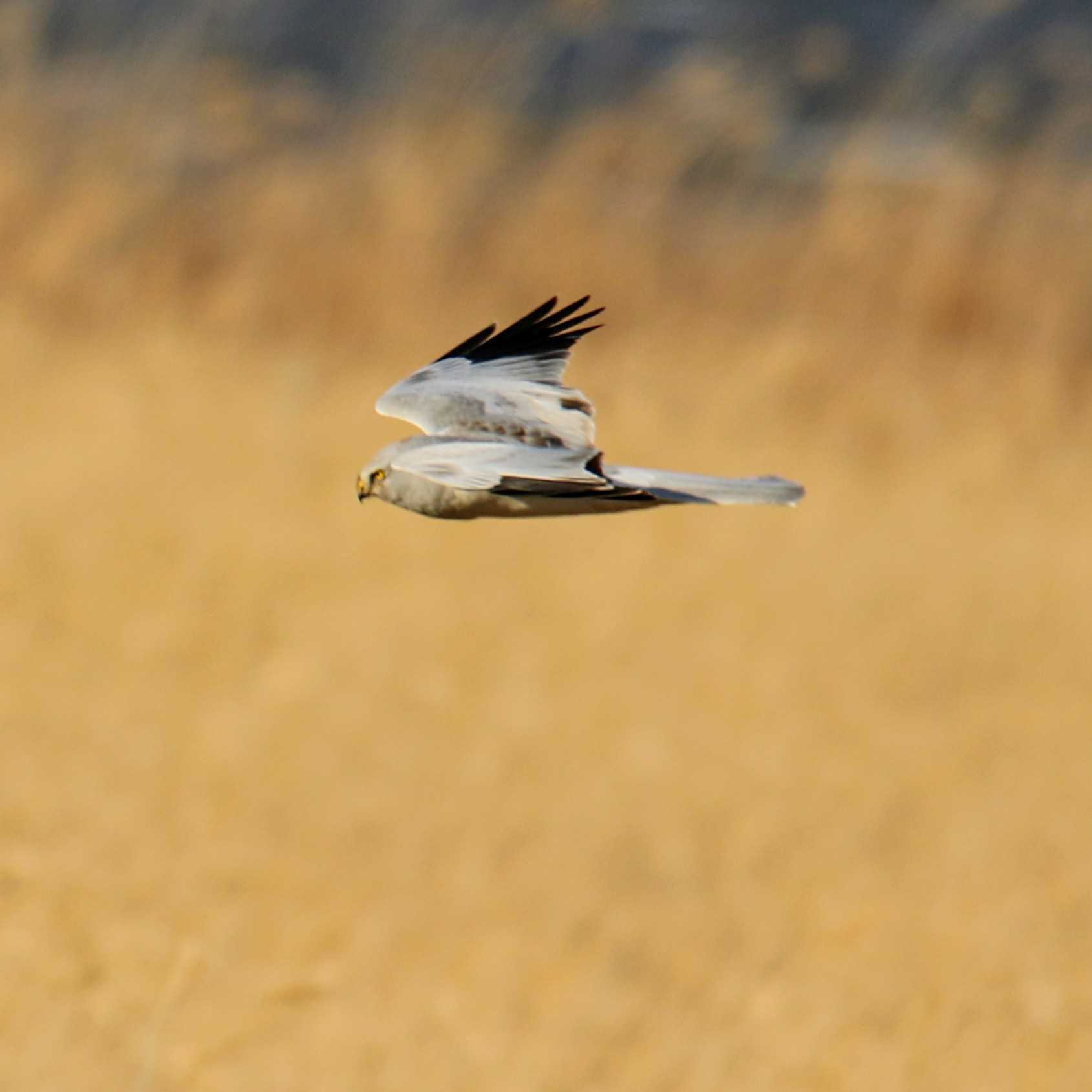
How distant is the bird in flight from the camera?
161 cm

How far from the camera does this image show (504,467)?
1.65 meters

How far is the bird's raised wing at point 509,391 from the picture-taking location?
6.48ft

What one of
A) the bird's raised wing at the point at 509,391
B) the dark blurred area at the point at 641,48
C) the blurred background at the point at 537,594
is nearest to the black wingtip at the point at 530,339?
the bird's raised wing at the point at 509,391

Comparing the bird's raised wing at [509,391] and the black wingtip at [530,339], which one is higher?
the black wingtip at [530,339]

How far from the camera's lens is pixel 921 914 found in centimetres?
440

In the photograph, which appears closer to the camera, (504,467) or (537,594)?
(504,467)

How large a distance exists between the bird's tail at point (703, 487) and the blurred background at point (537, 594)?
2.08 m

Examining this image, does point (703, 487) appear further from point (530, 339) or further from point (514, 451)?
point (530, 339)

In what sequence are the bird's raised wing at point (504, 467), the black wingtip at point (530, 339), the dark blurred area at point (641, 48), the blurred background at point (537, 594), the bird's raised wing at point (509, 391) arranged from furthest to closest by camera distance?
the dark blurred area at point (641, 48) < the blurred background at point (537, 594) < the black wingtip at point (530, 339) < the bird's raised wing at point (509, 391) < the bird's raised wing at point (504, 467)

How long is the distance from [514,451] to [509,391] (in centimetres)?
44

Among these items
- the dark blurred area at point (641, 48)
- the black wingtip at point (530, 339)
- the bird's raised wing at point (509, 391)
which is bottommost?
the bird's raised wing at point (509, 391)

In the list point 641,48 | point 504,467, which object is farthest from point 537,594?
point 641,48

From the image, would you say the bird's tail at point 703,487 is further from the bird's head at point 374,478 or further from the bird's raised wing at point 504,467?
the bird's head at point 374,478

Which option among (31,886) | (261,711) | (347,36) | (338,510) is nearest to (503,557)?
(338,510)
